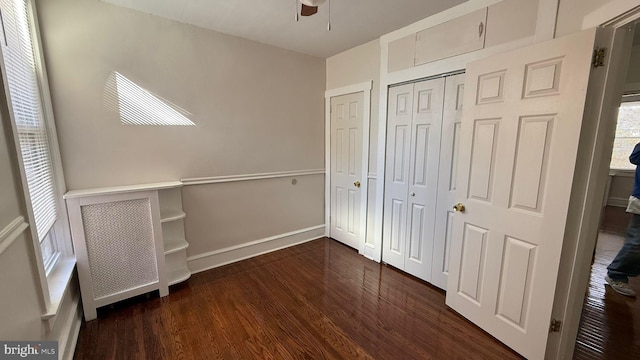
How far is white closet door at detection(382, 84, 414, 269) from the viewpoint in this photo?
2.62 m

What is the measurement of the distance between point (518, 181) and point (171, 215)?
2878 mm

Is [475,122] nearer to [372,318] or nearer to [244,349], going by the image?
[372,318]

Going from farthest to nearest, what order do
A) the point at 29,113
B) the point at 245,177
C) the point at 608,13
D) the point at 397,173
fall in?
the point at 245,177
the point at 397,173
the point at 29,113
the point at 608,13

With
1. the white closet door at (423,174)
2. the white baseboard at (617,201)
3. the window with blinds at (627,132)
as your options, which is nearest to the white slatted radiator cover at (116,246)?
the white closet door at (423,174)

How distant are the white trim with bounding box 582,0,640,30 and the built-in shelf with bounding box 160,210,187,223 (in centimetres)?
328

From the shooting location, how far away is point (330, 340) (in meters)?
1.84

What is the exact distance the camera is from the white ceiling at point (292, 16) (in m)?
2.06

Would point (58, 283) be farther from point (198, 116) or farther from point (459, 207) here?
point (459, 207)

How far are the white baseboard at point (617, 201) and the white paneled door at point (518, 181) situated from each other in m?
6.29

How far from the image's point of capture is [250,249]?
10.3ft

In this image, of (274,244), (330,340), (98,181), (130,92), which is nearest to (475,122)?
(330,340)

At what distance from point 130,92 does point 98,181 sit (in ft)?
2.71

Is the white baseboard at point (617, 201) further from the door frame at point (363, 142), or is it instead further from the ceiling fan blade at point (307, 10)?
the ceiling fan blade at point (307, 10)
